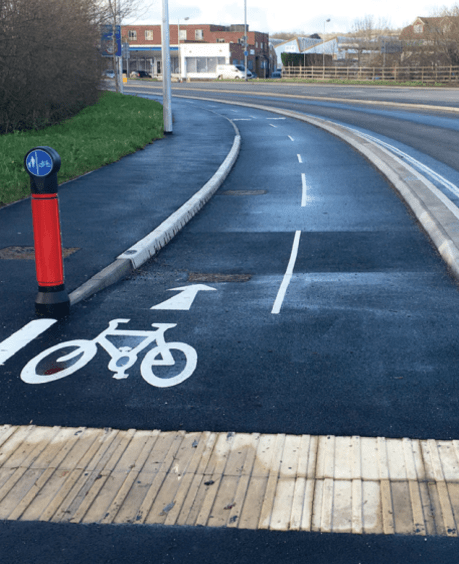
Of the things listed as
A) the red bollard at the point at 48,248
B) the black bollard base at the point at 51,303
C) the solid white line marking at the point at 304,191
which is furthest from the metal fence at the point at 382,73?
the black bollard base at the point at 51,303

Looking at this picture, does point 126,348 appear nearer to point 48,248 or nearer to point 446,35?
point 48,248

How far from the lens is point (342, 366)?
568cm

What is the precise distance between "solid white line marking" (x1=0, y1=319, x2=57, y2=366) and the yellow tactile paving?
5.08ft

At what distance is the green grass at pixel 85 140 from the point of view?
15.4 meters

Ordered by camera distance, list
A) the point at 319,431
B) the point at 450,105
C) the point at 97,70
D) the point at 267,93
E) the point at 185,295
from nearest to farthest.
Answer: the point at 319,431 → the point at 185,295 → the point at 97,70 → the point at 450,105 → the point at 267,93

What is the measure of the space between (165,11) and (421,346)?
22960 millimetres

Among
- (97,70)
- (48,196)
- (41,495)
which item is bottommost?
(41,495)

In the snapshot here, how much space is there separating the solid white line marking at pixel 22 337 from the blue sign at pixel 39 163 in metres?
1.49

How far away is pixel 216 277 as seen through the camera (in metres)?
8.80

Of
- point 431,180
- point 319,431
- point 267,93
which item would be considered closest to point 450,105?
point 267,93

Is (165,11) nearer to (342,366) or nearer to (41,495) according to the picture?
(342,366)

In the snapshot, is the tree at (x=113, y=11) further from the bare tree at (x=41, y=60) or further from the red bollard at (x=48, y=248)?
the red bollard at (x=48, y=248)

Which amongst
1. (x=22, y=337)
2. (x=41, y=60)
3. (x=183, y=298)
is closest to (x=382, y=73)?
(x=41, y=60)

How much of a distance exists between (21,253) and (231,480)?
263 inches
